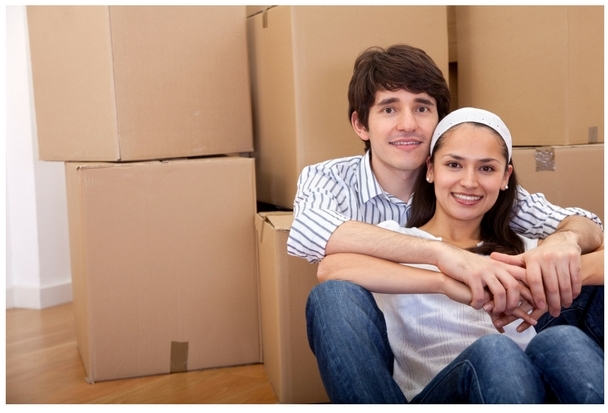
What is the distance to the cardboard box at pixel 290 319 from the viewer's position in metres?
1.60

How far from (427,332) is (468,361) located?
0.78ft

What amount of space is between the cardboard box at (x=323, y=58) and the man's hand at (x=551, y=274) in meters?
0.63

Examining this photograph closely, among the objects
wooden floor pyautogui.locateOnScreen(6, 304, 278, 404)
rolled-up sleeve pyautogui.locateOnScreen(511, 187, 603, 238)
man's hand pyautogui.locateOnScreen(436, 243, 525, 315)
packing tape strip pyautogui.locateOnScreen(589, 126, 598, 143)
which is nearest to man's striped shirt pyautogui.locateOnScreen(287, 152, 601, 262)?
rolled-up sleeve pyautogui.locateOnScreen(511, 187, 603, 238)

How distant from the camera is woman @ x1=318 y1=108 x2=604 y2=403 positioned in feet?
3.14

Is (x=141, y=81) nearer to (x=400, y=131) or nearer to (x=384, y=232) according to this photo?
(x=400, y=131)

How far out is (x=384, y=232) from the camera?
124cm

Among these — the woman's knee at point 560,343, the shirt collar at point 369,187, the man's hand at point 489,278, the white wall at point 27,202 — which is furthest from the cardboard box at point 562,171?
the white wall at point 27,202

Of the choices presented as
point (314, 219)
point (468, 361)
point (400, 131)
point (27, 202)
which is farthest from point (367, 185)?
point (27, 202)

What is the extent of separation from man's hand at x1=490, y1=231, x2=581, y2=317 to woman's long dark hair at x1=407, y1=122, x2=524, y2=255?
156mm

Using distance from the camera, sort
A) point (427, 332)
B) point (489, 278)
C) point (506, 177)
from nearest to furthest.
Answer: point (489, 278) → point (427, 332) → point (506, 177)

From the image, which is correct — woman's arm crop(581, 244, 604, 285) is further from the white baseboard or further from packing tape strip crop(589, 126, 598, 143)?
the white baseboard

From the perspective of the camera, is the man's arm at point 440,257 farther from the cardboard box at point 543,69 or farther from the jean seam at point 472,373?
the cardboard box at point 543,69

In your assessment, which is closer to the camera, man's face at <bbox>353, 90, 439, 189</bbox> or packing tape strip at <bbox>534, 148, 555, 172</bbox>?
man's face at <bbox>353, 90, 439, 189</bbox>
